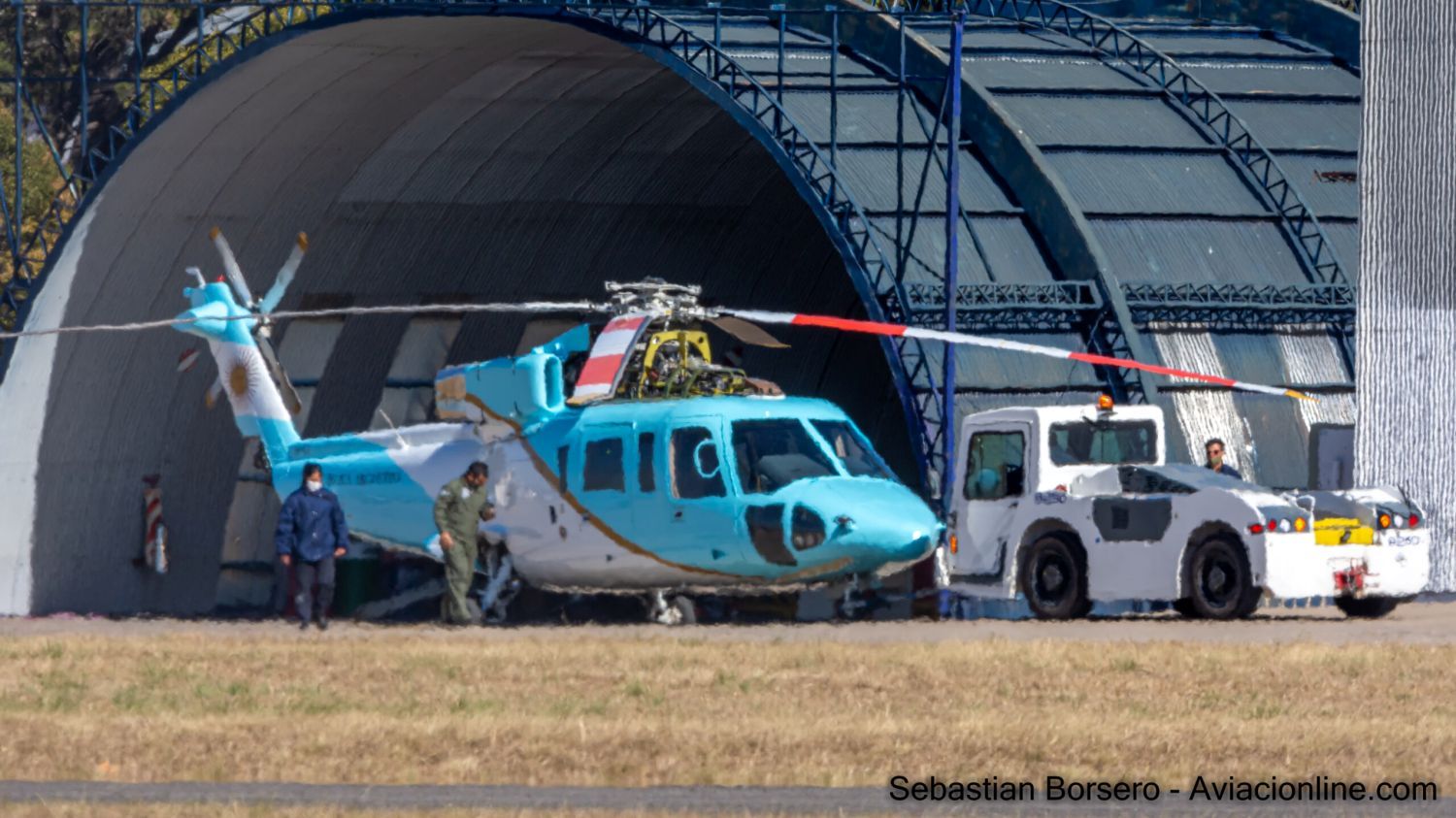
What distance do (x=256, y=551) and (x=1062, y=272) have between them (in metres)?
15.5

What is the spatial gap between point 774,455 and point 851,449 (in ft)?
3.33

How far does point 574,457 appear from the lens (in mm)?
27109

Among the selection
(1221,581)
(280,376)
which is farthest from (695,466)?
(280,376)

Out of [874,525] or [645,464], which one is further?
[645,464]

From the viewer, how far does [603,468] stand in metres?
26.9

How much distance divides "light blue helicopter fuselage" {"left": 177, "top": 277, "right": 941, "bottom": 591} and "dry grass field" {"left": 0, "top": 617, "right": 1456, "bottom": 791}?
2289mm

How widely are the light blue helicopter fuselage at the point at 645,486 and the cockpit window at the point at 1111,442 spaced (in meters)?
2.38

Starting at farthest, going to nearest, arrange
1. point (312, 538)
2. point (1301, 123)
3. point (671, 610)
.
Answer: point (1301, 123)
point (671, 610)
point (312, 538)

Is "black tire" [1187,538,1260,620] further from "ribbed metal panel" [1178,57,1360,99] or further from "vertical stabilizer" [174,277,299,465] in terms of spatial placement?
"ribbed metal panel" [1178,57,1360,99]

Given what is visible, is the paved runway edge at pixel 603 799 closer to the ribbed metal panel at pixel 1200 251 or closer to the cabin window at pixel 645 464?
the cabin window at pixel 645 464

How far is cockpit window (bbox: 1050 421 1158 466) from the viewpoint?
27500 millimetres

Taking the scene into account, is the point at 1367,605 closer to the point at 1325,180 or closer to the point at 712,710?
the point at 712,710

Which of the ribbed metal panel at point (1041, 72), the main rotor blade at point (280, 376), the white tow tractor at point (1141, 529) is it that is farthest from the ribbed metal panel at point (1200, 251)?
the main rotor blade at point (280, 376)

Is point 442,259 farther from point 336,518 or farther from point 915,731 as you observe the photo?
point 915,731
